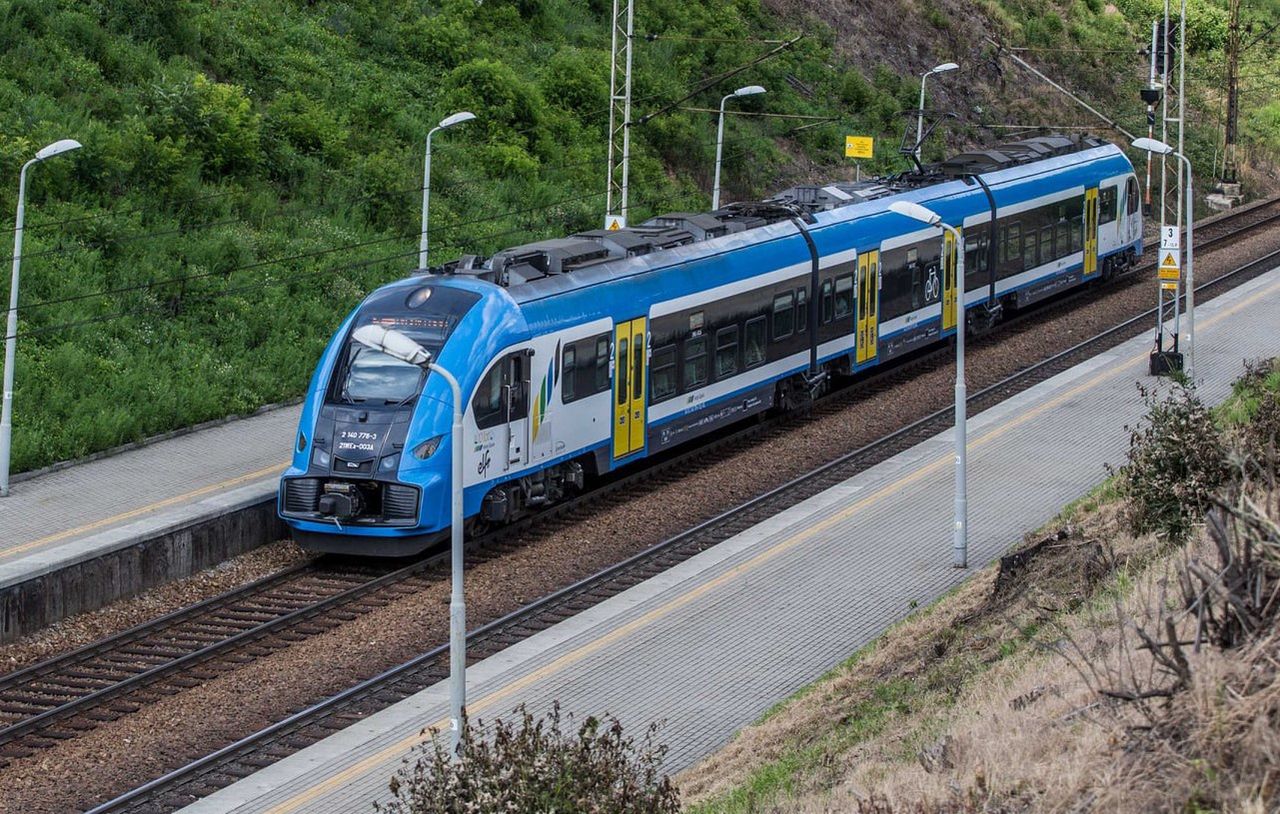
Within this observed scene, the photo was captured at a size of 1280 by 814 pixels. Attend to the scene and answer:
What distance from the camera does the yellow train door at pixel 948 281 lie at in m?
34.2

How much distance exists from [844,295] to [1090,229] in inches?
486

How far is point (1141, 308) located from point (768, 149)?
54.4 ft

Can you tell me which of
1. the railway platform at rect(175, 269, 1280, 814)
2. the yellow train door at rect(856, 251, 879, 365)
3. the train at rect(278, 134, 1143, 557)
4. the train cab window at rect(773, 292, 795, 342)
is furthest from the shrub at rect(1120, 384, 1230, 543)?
the yellow train door at rect(856, 251, 879, 365)

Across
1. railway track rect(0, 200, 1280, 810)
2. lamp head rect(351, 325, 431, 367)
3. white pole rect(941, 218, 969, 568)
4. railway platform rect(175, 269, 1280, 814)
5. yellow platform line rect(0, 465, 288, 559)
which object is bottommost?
railway track rect(0, 200, 1280, 810)

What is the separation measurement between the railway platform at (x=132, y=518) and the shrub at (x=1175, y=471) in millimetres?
11751

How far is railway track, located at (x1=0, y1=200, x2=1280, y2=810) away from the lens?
17.7 m

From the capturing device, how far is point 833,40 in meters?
63.5

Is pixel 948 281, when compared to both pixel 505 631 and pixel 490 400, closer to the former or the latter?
pixel 490 400

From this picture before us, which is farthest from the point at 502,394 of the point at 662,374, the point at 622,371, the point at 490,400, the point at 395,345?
the point at 395,345

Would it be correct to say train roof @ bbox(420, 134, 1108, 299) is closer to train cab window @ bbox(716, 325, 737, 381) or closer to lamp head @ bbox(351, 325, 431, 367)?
train cab window @ bbox(716, 325, 737, 381)

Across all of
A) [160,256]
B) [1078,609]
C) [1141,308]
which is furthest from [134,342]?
[1141,308]

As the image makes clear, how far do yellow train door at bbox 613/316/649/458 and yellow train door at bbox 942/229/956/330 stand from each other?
425 inches

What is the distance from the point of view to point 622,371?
82.0ft

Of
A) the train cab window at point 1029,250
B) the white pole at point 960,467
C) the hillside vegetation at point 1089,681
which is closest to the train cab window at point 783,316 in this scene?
the white pole at point 960,467
